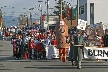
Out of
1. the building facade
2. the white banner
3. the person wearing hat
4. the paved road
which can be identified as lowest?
the paved road

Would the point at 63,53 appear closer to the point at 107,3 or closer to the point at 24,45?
the point at 24,45

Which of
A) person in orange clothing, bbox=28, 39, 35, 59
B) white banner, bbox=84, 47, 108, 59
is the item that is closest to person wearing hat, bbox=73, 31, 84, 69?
white banner, bbox=84, 47, 108, 59

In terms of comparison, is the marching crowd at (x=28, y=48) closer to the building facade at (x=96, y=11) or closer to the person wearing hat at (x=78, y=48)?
the person wearing hat at (x=78, y=48)

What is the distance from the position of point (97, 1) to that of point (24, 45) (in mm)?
51615

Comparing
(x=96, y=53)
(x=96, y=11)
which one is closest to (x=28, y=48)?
(x=96, y=53)

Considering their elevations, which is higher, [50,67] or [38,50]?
[38,50]

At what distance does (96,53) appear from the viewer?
75.3 ft

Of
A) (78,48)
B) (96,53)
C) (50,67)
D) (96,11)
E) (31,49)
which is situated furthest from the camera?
(96,11)

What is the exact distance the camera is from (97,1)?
247 ft

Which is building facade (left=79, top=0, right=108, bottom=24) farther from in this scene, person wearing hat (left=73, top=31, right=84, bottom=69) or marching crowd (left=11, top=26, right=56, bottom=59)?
person wearing hat (left=73, top=31, right=84, bottom=69)

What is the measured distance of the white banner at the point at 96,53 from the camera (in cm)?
2278

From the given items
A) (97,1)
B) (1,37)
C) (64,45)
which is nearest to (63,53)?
(64,45)

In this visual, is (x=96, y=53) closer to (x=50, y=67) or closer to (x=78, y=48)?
(x=50, y=67)

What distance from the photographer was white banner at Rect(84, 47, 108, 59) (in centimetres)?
2278
